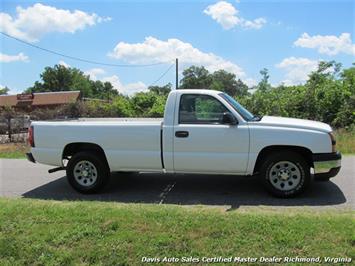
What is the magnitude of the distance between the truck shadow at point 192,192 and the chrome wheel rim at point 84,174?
0.82 feet

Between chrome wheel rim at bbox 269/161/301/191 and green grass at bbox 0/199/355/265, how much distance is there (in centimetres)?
102

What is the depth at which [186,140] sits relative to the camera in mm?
7066

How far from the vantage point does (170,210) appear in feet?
19.1

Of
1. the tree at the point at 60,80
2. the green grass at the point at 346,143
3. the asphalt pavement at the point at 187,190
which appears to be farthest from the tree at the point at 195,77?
the asphalt pavement at the point at 187,190

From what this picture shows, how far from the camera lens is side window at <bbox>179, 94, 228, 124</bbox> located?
7148 millimetres

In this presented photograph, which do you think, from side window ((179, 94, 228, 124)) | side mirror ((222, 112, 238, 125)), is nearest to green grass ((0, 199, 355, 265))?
side mirror ((222, 112, 238, 125))

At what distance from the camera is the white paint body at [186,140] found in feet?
22.4

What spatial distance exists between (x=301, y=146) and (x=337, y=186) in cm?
157

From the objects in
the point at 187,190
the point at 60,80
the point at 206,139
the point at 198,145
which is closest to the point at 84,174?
the point at 187,190

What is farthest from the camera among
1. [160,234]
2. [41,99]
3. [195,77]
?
[195,77]

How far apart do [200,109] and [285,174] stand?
185 cm

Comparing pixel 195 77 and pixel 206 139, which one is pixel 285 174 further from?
pixel 195 77

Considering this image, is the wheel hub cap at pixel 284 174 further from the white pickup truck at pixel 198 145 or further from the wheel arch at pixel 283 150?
the wheel arch at pixel 283 150

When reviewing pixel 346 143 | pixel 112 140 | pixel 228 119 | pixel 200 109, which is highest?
pixel 200 109
